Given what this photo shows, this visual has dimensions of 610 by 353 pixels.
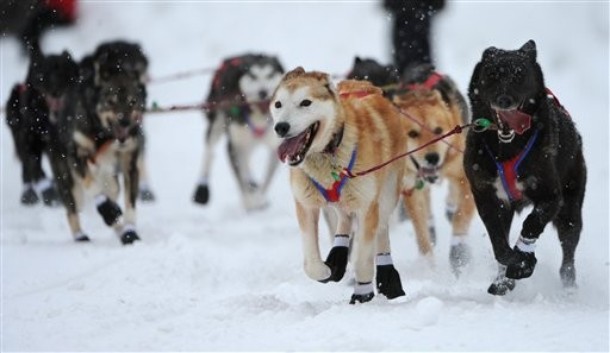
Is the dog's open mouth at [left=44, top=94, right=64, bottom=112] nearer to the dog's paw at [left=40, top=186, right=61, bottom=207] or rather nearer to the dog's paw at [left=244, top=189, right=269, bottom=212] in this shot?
the dog's paw at [left=40, top=186, right=61, bottom=207]

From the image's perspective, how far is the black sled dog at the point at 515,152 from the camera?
14.4ft

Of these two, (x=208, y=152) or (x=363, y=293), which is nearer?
(x=363, y=293)

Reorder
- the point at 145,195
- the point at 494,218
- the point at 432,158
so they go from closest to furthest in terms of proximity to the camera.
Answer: the point at 494,218 < the point at 432,158 < the point at 145,195

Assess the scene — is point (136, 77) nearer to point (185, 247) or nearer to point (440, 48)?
point (185, 247)

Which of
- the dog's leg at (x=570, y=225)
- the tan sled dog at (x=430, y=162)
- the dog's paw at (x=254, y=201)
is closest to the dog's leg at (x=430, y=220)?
the tan sled dog at (x=430, y=162)

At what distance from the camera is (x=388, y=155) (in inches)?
194

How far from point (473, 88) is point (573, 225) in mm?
1017

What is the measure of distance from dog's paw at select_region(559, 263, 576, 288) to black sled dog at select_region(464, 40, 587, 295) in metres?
0.55

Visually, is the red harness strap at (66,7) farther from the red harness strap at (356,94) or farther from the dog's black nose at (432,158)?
the red harness strap at (356,94)

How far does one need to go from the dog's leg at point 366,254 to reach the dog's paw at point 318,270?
0.50ft

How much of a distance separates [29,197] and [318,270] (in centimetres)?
484

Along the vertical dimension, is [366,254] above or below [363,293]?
above

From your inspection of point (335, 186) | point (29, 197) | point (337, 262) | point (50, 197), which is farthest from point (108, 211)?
point (335, 186)

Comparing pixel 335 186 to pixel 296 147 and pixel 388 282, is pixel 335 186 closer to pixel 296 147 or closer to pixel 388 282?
pixel 296 147
